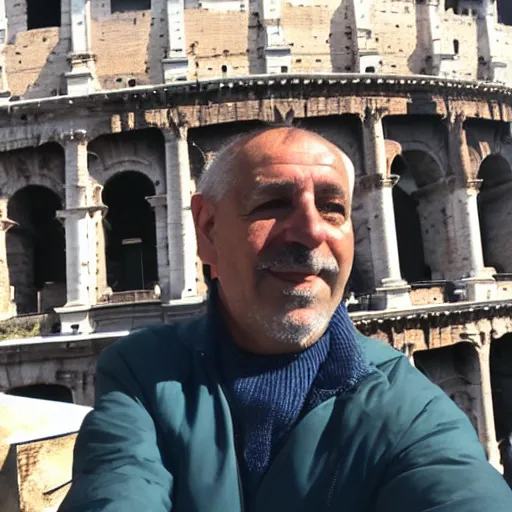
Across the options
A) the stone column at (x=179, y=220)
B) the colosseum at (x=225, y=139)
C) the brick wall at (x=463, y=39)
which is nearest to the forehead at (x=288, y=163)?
the colosseum at (x=225, y=139)

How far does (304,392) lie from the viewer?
122 cm

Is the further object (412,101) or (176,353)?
(412,101)

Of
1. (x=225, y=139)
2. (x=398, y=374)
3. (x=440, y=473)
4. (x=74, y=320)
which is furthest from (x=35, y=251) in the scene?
(x=440, y=473)

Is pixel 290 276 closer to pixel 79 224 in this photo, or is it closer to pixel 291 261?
pixel 291 261

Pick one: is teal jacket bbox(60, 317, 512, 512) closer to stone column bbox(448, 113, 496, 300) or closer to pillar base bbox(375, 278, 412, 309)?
pillar base bbox(375, 278, 412, 309)

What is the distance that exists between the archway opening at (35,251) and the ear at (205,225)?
11593mm

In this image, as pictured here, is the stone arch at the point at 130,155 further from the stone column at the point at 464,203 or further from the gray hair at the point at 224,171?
the gray hair at the point at 224,171

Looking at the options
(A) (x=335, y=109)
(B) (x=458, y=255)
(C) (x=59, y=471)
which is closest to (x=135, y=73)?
(A) (x=335, y=109)

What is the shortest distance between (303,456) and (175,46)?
12.5 meters

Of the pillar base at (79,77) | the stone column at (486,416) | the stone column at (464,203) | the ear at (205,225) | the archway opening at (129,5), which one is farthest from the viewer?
the archway opening at (129,5)

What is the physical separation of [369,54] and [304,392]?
41.9ft

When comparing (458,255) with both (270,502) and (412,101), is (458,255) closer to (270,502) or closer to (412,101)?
(412,101)

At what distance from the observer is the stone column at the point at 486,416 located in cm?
1053

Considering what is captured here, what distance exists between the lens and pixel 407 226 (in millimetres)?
14617
